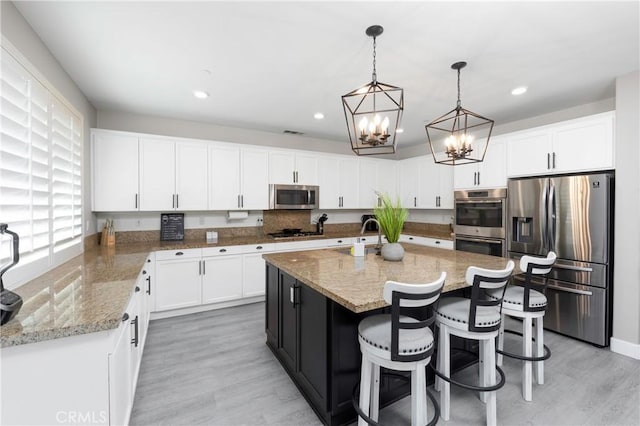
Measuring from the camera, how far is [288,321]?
7.75 feet

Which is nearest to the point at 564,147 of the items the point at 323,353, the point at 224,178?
the point at 323,353

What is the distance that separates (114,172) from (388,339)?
3.76 m

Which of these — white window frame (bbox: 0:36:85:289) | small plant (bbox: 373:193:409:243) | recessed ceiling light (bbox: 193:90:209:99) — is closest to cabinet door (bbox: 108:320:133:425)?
white window frame (bbox: 0:36:85:289)

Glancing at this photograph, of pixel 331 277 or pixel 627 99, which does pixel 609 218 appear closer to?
pixel 627 99

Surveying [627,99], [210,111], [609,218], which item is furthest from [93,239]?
[627,99]

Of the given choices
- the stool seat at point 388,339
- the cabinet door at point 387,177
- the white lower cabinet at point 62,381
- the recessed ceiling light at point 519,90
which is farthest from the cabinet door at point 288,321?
the cabinet door at point 387,177

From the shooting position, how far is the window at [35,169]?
1.57m

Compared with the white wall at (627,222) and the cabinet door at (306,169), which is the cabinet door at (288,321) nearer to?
the cabinet door at (306,169)

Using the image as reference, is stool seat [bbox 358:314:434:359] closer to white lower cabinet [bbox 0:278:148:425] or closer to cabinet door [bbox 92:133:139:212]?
white lower cabinet [bbox 0:278:148:425]

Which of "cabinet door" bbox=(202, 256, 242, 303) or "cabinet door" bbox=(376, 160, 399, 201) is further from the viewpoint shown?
"cabinet door" bbox=(376, 160, 399, 201)

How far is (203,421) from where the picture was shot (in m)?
1.85

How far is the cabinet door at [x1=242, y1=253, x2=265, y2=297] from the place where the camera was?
4004mm

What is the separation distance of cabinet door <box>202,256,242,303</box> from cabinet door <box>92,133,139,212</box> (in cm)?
123

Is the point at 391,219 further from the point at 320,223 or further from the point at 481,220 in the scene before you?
the point at 320,223
